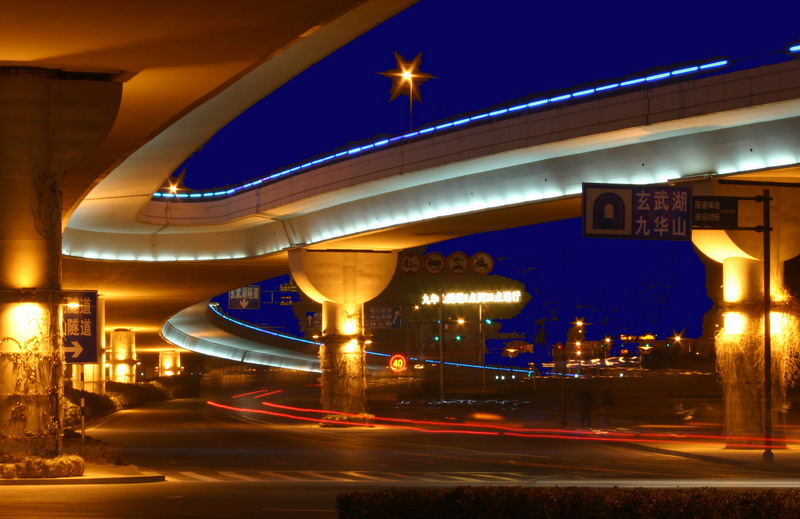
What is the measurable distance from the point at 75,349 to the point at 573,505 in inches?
601

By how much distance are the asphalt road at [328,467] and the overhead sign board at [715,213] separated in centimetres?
552

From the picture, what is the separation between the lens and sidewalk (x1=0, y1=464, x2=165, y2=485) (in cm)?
2014

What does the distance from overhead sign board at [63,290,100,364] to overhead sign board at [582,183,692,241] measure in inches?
425

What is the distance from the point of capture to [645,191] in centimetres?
2606

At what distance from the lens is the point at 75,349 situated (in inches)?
975

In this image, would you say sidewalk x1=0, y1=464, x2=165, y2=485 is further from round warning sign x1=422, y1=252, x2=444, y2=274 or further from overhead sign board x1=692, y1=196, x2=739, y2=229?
round warning sign x1=422, y1=252, x2=444, y2=274

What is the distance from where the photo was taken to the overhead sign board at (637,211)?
2552 centimetres

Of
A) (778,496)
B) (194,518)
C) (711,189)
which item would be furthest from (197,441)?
(778,496)

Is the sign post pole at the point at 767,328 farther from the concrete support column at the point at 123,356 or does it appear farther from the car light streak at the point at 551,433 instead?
the concrete support column at the point at 123,356

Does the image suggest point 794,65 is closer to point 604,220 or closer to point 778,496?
point 604,220

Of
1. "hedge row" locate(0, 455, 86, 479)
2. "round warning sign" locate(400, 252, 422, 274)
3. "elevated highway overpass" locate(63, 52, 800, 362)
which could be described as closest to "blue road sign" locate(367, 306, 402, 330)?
"elevated highway overpass" locate(63, 52, 800, 362)

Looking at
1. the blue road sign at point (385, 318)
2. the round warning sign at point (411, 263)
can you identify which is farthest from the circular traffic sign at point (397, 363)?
the blue road sign at point (385, 318)

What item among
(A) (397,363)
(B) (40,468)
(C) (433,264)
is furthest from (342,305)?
(B) (40,468)

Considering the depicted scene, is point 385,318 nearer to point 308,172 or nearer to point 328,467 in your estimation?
point 308,172
